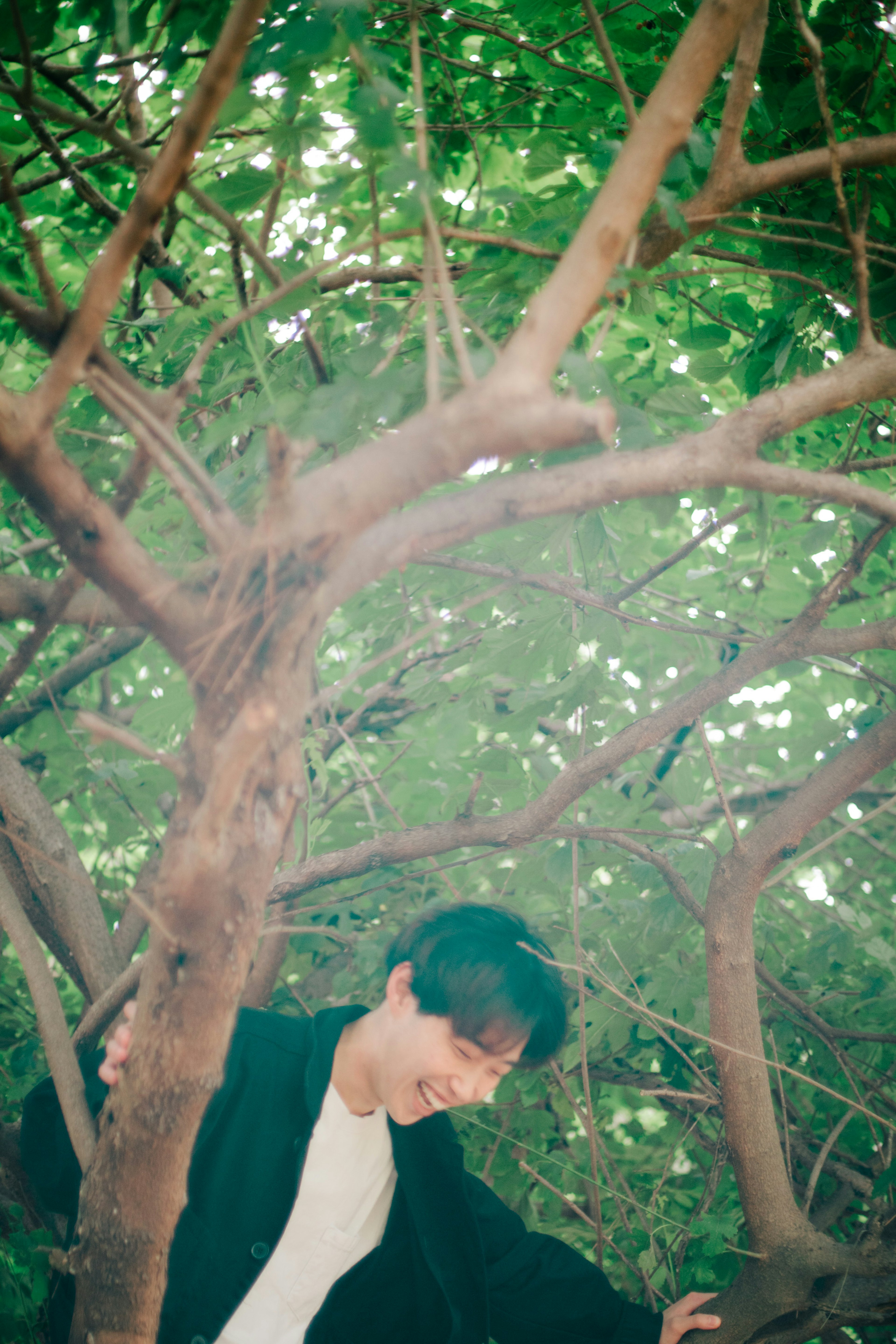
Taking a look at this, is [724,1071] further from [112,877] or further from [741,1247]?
[112,877]

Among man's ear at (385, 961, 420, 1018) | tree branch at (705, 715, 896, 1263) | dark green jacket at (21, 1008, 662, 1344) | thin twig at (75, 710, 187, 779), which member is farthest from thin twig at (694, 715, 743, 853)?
thin twig at (75, 710, 187, 779)

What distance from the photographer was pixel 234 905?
44.4 inches

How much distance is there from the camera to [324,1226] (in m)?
1.92

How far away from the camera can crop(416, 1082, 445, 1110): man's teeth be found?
5.88 ft

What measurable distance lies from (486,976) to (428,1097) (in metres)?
0.28

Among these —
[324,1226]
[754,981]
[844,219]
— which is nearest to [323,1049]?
[324,1226]

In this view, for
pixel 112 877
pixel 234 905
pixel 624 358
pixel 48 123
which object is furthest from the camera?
pixel 112 877

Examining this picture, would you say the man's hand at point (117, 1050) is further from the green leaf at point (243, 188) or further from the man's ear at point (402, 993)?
the green leaf at point (243, 188)

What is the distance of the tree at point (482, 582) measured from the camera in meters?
1.12

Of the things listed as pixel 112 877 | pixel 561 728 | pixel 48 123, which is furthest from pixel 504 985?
pixel 48 123

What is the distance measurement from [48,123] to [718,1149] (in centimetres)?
374

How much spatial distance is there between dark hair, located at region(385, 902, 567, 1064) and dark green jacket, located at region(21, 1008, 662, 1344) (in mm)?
326

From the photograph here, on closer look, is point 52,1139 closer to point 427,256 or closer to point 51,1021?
point 51,1021

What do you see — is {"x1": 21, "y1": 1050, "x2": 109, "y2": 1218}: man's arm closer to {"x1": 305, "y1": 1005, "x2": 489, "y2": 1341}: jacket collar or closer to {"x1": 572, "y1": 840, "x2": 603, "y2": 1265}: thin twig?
{"x1": 305, "y1": 1005, "x2": 489, "y2": 1341}: jacket collar
